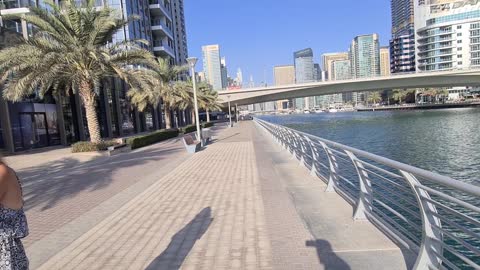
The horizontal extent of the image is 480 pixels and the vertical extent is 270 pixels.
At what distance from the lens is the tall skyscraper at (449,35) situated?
12375 cm

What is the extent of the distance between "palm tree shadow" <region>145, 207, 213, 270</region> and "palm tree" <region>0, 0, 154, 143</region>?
43.5 ft

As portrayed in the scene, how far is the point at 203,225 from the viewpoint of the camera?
5.81m

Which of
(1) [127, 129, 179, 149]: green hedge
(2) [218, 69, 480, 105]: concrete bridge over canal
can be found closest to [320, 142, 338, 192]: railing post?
(1) [127, 129, 179, 149]: green hedge

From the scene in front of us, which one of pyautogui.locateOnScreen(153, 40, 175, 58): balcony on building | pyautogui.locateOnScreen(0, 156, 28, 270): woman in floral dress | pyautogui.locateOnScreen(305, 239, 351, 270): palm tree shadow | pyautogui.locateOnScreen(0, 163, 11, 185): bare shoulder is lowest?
pyautogui.locateOnScreen(305, 239, 351, 270): palm tree shadow

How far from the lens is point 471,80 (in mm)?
58062

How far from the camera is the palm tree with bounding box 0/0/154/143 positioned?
16.9 m

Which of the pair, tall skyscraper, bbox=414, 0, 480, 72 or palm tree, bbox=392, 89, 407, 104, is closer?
tall skyscraper, bbox=414, 0, 480, 72

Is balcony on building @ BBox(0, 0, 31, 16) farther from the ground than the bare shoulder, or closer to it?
farther from the ground

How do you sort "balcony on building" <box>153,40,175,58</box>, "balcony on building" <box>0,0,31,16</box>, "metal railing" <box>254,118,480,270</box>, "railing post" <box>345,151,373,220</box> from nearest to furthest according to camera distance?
"metal railing" <box>254,118,480,270</box> → "railing post" <box>345,151,373,220</box> → "balcony on building" <box>0,0,31,16</box> → "balcony on building" <box>153,40,175,58</box>

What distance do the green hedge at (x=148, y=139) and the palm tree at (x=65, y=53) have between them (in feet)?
11.1

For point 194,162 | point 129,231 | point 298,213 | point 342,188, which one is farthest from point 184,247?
point 194,162

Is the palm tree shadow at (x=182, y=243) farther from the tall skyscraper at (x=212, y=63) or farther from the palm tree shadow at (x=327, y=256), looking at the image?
the tall skyscraper at (x=212, y=63)

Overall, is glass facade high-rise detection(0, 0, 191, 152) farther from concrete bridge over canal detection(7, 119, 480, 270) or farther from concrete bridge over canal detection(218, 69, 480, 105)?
concrete bridge over canal detection(218, 69, 480, 105)

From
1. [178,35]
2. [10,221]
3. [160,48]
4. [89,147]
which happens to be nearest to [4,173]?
[10,221]
